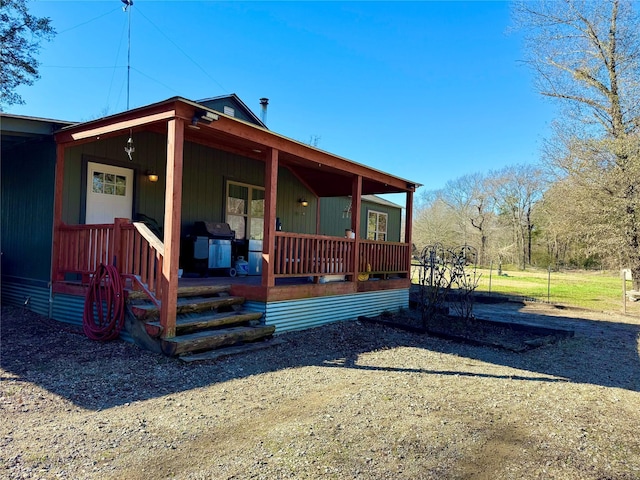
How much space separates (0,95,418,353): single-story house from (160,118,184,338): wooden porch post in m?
0.01

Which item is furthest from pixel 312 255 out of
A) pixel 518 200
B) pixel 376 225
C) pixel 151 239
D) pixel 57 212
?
pixel 518 200

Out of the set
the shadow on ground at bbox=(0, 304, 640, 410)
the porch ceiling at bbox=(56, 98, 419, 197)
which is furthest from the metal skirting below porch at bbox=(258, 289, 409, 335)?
the porch ceiling at bbox=(56, 98, 419, 197)

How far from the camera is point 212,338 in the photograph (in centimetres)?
472

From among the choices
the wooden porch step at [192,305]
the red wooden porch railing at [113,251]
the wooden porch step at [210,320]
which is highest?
the red wooden porch railing at [113,251]

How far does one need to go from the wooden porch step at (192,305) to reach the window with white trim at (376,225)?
29.1 ft

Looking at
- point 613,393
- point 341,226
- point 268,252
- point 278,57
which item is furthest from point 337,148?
point 613,393

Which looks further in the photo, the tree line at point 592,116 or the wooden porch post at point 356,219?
the tree line at point 592,116

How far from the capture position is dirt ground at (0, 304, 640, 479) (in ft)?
8.00

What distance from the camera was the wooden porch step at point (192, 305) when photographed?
469 centimetres

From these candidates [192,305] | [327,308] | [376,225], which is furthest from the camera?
[376,225]

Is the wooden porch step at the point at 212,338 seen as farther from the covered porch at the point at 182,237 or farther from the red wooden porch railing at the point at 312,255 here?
the red wooden porch railing at the point at 312,255

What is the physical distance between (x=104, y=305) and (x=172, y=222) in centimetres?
170

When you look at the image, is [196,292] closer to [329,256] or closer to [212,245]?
[212,245]

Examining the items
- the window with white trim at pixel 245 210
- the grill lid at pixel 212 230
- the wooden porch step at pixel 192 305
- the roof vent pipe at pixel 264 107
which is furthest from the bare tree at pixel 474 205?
the wooden porch step at pixel 192 305
